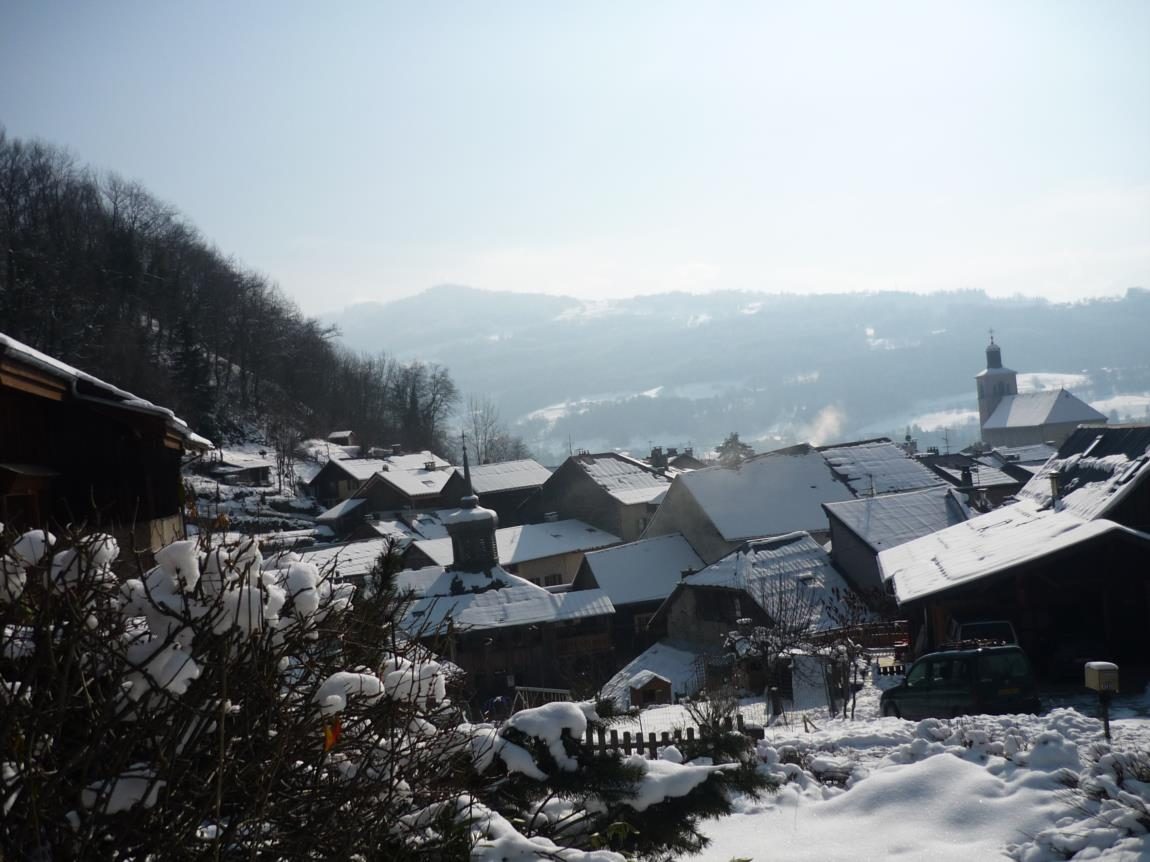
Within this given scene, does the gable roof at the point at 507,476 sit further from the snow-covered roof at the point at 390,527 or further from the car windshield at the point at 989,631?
the car windshield at the point at 989,631

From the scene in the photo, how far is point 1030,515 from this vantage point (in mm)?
25047

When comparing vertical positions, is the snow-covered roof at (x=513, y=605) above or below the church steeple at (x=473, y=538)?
below

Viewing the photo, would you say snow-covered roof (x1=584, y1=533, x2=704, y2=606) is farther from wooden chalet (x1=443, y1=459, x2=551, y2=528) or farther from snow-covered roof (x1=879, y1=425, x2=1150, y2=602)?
wooden chalet (x1=443, y1=459, x2=551, y2=528)

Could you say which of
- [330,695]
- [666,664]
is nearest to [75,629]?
[330,695]

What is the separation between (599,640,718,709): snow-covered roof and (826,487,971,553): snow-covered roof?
6.82 metres

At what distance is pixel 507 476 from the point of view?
68500 mm

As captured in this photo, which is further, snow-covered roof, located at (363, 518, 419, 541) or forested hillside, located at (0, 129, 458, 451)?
forested hillside, located at (0, 129, 458, 451)

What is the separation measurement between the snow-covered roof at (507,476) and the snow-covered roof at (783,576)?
33456 mm

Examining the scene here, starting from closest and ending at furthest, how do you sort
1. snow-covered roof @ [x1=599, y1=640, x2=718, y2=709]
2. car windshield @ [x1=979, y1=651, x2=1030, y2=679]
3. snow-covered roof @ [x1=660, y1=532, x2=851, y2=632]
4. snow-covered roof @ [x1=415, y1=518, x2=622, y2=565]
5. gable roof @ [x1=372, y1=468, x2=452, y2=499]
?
car windshield @ [x1=979, y1=651, x2=1030, y2=679] < snow-covered roof @ [x1=599, y1=640, x2=718, y2=709] < snow-covered roof @ [x1=660, y1=532, x2=851, y2=632] < snow-covered roof @ [x1=415, y1=518, x2=622, y2=565] < gable roof @ [x1=372, y1=468, x2=452, y2=499]

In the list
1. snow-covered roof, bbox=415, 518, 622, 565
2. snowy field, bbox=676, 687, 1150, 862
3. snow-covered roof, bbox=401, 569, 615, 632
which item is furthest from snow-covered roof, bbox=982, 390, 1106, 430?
snowy field, bbox=676, 687, 1150, 862

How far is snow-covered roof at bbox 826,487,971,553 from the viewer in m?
32.5

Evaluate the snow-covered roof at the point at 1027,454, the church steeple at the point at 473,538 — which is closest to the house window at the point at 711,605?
the church steeple at the point at 473,538

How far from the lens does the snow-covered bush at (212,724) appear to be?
3543 millimetres

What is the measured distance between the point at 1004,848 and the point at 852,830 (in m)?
1.22
